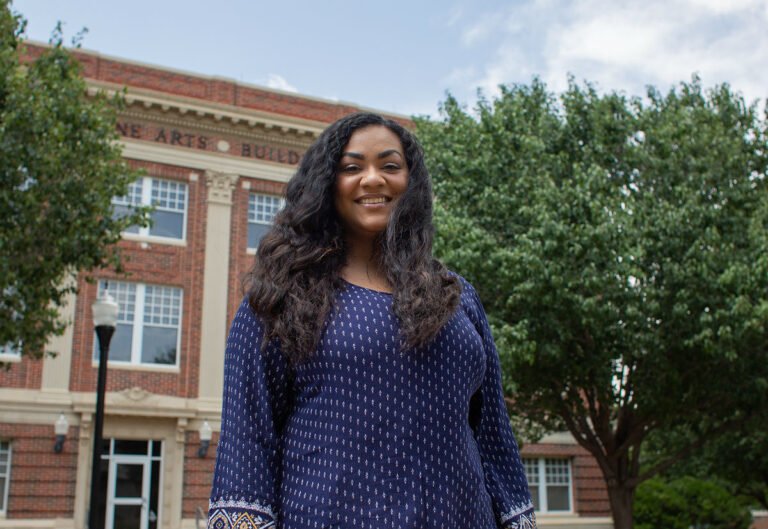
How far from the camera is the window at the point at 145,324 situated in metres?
22.3

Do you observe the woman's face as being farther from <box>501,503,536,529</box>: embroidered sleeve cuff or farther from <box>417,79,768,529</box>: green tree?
<box>417,79,768,529</box>: green tree

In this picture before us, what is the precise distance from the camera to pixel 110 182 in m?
15.1

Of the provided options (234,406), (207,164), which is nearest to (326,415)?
(234,406)

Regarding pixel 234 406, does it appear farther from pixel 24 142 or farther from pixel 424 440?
pixel 24 142

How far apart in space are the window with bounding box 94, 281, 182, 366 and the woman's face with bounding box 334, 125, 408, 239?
67.3 feet

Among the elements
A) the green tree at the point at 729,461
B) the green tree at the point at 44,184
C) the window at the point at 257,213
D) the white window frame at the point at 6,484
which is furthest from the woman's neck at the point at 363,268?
the window at the point at 257,213

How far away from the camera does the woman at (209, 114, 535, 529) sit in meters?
2.25

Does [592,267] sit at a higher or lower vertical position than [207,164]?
lower

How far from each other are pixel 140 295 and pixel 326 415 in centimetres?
2118

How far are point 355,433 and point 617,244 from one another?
521 inches

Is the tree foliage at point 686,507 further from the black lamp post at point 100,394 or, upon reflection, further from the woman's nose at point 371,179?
the woman's nose at point 371,179

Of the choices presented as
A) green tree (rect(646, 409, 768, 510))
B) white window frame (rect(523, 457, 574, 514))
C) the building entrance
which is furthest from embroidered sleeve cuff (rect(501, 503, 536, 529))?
white window frame (rect(523, 457, 574, 514))

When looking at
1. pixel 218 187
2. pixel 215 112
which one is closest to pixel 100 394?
pixel 218 187

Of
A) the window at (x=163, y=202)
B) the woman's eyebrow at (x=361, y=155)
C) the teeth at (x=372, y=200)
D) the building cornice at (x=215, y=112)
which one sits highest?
the building cornice at (x=215, y=112)
